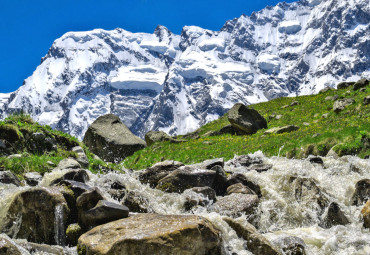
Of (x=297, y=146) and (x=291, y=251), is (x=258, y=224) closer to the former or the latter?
(x=291, y=251)

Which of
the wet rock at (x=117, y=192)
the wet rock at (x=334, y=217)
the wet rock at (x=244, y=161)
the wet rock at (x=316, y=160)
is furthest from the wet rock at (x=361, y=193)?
the wet rock at (x=117, y=192)

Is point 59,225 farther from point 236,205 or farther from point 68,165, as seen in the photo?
point 68,165

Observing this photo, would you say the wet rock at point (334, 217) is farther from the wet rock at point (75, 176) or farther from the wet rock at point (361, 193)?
the wet rock at point (75, 176)

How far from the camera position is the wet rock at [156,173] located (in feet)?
52.5

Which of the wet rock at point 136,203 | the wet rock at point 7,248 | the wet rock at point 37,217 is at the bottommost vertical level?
the wet rock at point 7,248

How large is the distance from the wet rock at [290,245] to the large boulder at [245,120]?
23359 mm

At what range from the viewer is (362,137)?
68.3ft

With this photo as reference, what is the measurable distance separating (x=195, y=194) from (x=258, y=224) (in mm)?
2412

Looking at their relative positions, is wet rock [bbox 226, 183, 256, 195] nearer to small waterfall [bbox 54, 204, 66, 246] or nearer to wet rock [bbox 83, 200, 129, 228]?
wet rock [bbox 83, 200, 129, 228]

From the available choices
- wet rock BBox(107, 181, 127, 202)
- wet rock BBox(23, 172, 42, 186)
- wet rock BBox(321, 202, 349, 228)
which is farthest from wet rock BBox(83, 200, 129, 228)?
wet rock BBox(321, 202, 349, 228)

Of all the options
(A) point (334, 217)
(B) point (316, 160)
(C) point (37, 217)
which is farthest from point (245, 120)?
(C) point (37, 217)

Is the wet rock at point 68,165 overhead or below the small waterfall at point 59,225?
overhead

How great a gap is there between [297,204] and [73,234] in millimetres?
7810

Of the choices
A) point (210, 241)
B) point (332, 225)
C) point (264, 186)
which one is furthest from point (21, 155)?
point (332, 225)
